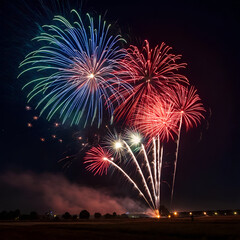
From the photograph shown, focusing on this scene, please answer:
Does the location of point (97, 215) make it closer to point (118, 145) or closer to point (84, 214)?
point (84, 214)

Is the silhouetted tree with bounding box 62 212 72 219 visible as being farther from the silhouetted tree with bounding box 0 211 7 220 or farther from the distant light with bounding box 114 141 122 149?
the distant light with bounding box 114 141 122 149

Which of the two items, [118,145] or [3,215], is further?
[3,215]

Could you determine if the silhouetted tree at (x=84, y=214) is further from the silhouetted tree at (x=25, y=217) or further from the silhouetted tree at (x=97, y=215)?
the silhouetted tree at (x=25, y=217)

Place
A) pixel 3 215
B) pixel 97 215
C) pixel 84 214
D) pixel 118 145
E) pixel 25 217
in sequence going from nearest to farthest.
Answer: pixel 118 145 → pixel 25 217 → pixel 3 215 → pixel 84 214 → pixel 97 215

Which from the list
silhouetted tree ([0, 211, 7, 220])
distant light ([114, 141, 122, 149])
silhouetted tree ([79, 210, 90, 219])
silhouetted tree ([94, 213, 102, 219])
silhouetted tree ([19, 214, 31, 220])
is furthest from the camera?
silhouetted tree ([94, 213, 102, 219])

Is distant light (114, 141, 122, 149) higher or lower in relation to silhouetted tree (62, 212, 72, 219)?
higher

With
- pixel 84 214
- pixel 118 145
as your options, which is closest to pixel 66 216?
pixel 84 214

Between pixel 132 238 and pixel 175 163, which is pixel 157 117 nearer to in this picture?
pixel 175 163

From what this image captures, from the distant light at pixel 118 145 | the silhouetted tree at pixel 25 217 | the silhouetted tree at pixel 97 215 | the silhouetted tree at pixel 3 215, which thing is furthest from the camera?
the silhouetted tree at pixel 97 215

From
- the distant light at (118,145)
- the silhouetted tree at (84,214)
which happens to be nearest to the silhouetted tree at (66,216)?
the silhouetted tree at (84,214)

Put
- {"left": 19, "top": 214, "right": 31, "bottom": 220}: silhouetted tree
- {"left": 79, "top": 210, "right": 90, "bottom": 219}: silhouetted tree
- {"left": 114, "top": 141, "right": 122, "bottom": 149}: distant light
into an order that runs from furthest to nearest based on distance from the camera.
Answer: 1. {"left": 79, "top": 210, "right": 90, "bottom": 219}: silhouetted tree
2. {"left": 19, "top": 214, "right": 31, "bottom": 220}: silhouetted tree
3. {"left": 114, "top": 141, "right": 122, "bottom": 149}: distant light

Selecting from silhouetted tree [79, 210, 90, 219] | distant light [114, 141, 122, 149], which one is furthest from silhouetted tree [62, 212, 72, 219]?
distant light [114, 141, 122, 149]

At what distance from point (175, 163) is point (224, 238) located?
19.7 m

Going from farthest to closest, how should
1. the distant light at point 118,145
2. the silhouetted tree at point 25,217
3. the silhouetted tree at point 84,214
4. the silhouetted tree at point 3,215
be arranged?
the silhouetted tree at point 84,214 → the silhouetted tree at point 3,215 → the silhouetted tree at point 25,217 → the distant light at point 118,145
